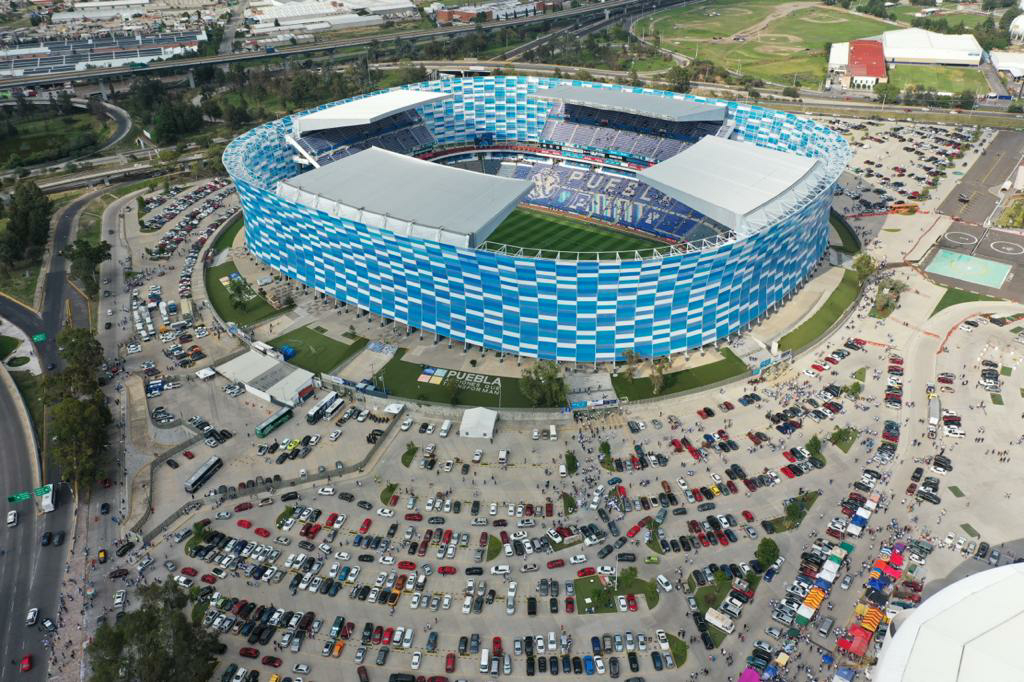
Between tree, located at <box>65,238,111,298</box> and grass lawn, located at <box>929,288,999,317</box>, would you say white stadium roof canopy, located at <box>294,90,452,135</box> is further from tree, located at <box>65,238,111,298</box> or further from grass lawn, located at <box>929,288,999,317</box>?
grass lawn, located at <box>929,288,999,317</box>

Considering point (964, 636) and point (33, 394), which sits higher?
point (33, 394)

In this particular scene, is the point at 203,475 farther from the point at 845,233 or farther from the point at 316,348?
the point at 845,233

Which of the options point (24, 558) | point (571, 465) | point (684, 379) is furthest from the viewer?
point (684, 379)

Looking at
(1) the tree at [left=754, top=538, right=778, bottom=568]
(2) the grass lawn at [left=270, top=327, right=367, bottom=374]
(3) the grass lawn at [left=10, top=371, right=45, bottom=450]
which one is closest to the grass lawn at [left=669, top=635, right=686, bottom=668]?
(1) the tree at [left=754, top=538, right=778, bottom=568]

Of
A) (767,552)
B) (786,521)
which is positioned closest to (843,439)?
(786,521)

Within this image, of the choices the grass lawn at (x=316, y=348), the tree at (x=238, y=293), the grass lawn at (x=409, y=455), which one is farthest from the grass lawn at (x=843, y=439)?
the tree at (x=238, y=293)
